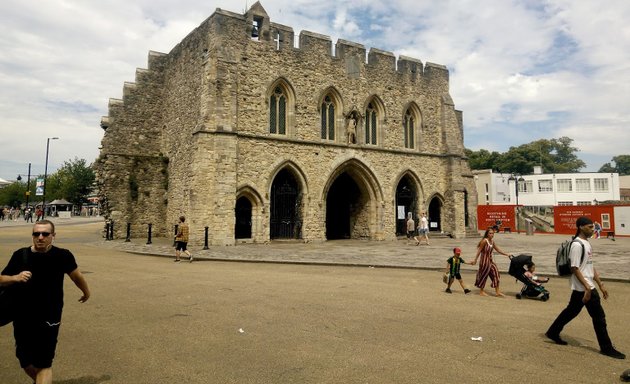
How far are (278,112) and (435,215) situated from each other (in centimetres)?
1180

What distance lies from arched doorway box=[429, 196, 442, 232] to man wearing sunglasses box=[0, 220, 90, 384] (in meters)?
23.3

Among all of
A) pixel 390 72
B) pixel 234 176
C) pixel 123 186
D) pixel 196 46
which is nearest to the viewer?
pixel 234 176

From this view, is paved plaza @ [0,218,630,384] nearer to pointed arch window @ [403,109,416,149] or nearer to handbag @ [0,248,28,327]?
handbag @ [0,248,28,327]

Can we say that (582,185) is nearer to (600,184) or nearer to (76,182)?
(600,184)

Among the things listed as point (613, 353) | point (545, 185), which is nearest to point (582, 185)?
point (545, 185)

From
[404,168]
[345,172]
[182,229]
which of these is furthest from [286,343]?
[404,168]

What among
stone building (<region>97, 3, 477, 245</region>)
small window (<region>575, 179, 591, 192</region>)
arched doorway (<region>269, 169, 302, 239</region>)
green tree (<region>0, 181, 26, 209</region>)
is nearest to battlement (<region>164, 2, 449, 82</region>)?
stone building (<region>97, 3, 477, 245</region>)

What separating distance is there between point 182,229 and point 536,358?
10368 mm

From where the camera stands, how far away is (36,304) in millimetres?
3193

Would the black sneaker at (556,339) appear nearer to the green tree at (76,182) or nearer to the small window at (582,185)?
the green tree at (76,182)

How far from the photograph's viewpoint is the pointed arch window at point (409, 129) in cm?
2397

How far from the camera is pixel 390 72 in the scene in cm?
2298

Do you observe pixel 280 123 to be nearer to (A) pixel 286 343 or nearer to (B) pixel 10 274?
(A) pixel 286 343

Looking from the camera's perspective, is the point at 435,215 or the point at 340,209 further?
the point at 435,215
